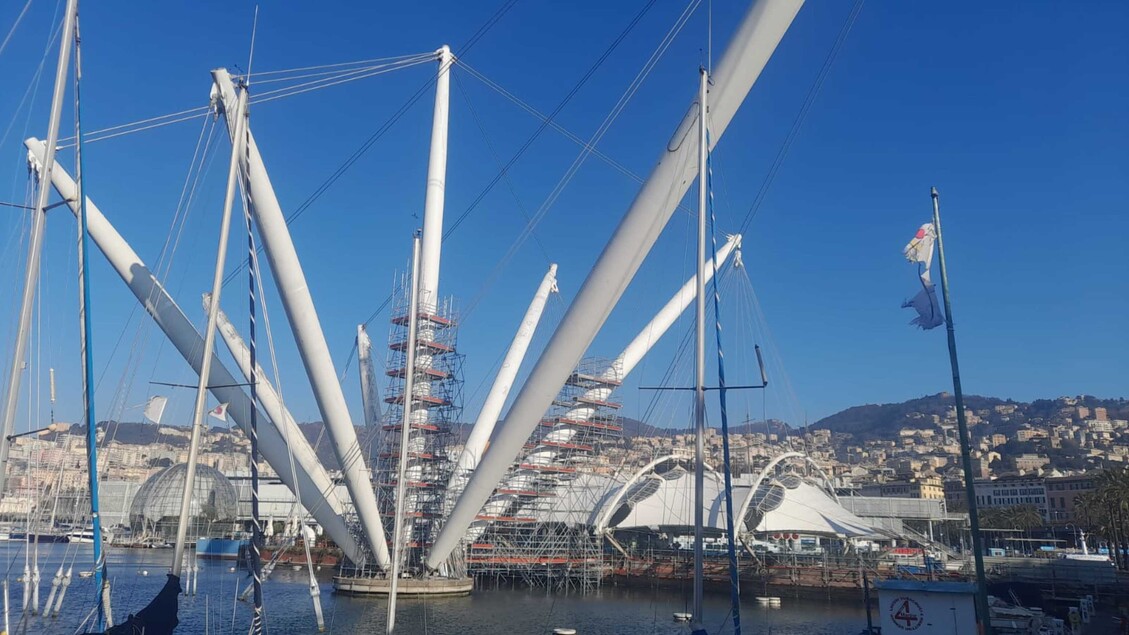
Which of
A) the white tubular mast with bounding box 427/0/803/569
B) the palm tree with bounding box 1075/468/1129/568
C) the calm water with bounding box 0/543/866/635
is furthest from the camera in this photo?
the palm tree with bounding box 1075/468/1129/568

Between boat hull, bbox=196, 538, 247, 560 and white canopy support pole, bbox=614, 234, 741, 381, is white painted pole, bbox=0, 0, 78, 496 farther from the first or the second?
boat hull, bbox=196, 538, 247, 560

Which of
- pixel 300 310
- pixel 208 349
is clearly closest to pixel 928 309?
pixel 208 349

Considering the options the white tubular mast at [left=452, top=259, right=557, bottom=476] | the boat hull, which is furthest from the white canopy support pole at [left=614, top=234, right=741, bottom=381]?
→ the boat hull

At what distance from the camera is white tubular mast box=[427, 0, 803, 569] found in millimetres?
14812

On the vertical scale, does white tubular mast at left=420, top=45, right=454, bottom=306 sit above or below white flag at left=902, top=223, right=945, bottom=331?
above

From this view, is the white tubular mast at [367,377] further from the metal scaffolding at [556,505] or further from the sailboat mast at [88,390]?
the sailboat mast at [88,390]

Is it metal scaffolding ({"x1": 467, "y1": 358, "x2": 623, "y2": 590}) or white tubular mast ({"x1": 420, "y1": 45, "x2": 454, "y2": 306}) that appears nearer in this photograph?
white tubular mast ({"x1": 420, "y1": 45, "x2": 454, "y2": 306})

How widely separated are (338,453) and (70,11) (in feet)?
47.9

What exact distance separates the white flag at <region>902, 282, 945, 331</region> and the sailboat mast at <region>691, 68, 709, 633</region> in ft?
12.3

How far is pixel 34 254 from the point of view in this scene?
12750 millimetres

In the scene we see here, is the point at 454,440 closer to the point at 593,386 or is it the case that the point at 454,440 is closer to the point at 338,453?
the point at 593,386

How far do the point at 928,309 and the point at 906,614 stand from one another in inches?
220

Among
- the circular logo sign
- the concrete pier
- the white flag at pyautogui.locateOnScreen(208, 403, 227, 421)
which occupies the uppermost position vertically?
the white flag at pyautogui.locateOnScreen(208, 403, 227, 421)

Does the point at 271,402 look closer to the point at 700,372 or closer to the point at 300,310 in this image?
the point at 300,310
